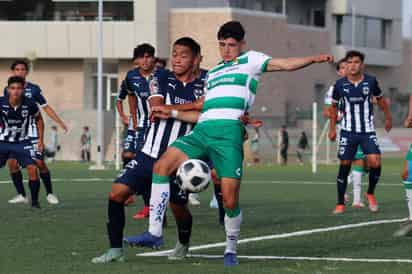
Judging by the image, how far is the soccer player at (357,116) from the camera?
1705 centimetres

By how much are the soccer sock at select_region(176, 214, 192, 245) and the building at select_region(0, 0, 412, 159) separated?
45549 mm

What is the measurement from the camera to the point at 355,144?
17.2m

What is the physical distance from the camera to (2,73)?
6625 cm

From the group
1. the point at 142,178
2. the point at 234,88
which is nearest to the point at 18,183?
the point at 142,178

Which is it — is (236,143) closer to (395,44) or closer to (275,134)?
(275,134)

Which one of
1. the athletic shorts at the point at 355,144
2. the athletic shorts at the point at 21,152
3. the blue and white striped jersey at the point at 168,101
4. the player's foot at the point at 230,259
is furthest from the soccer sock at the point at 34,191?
the player's foot at the point at 230,259

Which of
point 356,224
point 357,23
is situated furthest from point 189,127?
point 357,23

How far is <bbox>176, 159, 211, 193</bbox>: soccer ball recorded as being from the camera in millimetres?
10375

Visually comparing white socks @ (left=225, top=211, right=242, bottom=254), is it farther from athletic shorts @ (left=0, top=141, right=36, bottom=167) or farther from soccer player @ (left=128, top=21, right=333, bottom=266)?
athletic shorts @ (left=0, top=141, right=36, bottom=167)

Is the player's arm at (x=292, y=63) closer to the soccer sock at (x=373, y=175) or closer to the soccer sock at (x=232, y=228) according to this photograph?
the soccer sock at (x=232, y=228)

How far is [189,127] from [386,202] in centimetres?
895

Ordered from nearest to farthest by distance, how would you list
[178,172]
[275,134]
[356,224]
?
1. [178,172]
2. [356,224]
3. [275,134]

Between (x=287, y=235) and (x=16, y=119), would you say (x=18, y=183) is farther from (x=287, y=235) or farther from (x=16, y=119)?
(x=287, y=235)

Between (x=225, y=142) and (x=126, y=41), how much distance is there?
53206 mm
